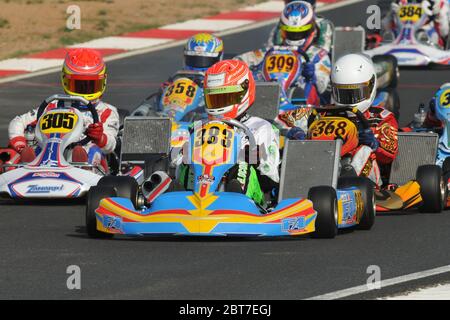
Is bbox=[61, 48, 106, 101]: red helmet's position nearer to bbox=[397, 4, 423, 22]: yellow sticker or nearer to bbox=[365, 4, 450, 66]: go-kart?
bbox=[365, 4, 450, 66]: go-kart

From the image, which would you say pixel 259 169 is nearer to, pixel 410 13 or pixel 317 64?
pixel 317 64

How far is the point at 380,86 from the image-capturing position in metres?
19.1

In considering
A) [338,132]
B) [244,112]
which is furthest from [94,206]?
[338,132]

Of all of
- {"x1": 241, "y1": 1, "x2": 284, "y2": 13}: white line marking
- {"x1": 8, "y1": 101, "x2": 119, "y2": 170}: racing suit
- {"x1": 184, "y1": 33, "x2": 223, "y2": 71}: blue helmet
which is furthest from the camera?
{"x1": 241, "y1": 1, "x2": 284, "y2": 13}: white line marking

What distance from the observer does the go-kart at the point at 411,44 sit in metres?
21.8

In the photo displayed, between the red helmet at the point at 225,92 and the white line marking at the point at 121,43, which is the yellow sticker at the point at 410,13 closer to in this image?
the white line marking at the point at 121,43

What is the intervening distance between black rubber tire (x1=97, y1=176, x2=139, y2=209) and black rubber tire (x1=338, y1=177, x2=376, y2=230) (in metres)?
1.45

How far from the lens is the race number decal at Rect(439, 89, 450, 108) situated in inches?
546

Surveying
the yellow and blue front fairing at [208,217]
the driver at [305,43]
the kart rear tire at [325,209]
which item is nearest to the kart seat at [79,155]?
the yellow and blue front fairing at [208,217]

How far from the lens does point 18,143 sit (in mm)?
13875

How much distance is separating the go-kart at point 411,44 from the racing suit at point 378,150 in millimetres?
8637

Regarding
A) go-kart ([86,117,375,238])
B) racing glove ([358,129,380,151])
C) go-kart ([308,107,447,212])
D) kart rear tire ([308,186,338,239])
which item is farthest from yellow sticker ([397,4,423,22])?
kart rear tire ([308,186,338,239])

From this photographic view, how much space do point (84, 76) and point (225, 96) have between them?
8.94 feet
